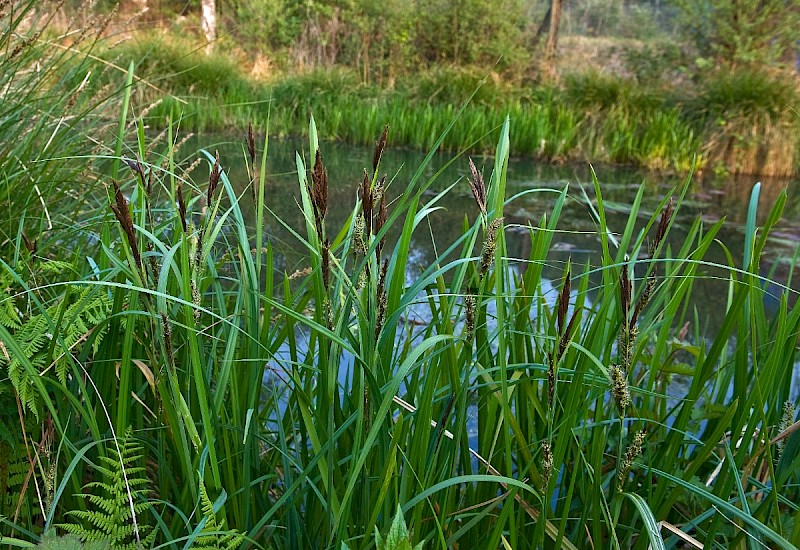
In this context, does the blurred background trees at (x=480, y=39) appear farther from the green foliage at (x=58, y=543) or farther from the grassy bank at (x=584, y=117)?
the green foliage at (x=58, y=543)

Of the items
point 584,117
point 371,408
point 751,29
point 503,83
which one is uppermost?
point 751,29

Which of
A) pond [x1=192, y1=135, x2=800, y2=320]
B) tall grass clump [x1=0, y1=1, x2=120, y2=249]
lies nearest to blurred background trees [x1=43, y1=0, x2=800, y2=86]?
pond [x1=192, y1=135, x2=800, y2=320]

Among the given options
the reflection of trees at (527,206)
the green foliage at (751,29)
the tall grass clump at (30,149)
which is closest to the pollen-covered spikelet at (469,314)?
the tall grass clump at (30,149)

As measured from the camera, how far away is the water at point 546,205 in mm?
3131

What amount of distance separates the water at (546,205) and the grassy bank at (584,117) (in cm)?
24

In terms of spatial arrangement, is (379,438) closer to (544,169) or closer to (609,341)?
(609,341)

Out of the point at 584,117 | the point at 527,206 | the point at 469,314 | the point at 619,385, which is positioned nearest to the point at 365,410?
the point at 469,314

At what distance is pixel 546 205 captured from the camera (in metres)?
4.75

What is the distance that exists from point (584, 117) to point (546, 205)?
276cm

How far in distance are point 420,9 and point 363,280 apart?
35.7 feet

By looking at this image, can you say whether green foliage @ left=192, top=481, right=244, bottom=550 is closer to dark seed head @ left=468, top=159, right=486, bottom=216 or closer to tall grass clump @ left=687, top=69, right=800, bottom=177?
dark seed head @ left=468, top=159, right=486, bottom=216

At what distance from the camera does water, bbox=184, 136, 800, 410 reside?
313 cm

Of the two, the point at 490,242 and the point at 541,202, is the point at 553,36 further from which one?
the point at 490,242

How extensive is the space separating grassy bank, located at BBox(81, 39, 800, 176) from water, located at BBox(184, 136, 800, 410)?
0.24 meters
